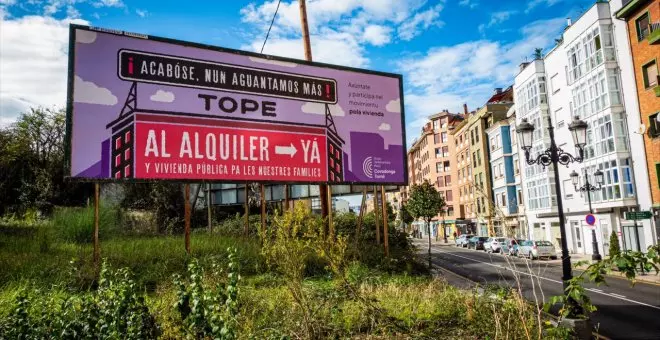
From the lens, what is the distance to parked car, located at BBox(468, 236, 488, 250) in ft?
135

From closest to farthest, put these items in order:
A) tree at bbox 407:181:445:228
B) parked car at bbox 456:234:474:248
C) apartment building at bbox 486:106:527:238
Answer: tree at bbox 407:181:445:228 → apartment building at bbox 486:106:527:238 → parked car at bbox 456:234:474:248

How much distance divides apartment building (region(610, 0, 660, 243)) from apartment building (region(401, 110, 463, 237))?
1689 inches

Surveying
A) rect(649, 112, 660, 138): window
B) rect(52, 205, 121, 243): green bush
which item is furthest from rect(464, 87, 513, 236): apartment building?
rect(52, 205, 121, 243): green bush

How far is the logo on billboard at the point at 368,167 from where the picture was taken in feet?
40.4

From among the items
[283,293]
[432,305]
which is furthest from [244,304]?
[432,305]

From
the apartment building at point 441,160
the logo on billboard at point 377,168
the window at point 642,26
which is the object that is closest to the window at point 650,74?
the window at point 642,26

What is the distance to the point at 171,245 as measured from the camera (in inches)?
444

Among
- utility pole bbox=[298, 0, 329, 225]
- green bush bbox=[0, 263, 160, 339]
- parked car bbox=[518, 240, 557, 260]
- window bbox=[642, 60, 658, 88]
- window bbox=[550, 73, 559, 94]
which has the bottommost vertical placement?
parked car bbox=[518, 240, 557, 260]

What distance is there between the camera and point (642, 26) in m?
25.7

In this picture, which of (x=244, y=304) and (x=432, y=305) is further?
(x=432, y=305)

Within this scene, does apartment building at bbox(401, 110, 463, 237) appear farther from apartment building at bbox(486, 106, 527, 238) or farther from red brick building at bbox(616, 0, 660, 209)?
red brick building at bbox(616, 0, 660, 209)

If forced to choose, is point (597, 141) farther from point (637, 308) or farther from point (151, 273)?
point (151, 273)

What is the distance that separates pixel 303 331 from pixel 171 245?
6.79 m

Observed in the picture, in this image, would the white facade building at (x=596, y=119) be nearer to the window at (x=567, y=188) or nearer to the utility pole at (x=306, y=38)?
the window at (x=567, y=188)
